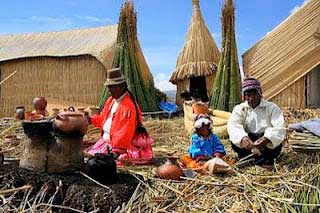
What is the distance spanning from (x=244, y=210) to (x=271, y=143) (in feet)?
3.77

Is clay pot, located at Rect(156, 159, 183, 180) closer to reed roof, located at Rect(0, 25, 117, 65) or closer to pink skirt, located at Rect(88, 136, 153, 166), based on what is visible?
pink skirt, located at Rect(88, 136, 153, 166)

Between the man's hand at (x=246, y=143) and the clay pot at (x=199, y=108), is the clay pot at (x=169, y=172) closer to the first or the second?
the man's hand at (x=246, y=143)

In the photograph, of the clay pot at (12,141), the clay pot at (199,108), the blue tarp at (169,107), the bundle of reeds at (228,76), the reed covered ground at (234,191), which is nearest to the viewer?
the reed covered ground at (234,191)

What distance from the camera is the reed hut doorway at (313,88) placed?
948 centimetres

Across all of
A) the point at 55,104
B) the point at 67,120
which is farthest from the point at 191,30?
the point at 67,120

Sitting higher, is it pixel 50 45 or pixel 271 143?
pixel 50 45

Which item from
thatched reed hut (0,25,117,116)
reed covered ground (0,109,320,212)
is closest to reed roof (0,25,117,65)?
thatched reed hut (0,25,117,116)

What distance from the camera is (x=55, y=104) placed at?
471 inches

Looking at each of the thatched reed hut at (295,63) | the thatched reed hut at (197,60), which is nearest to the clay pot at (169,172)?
the thatched reed hut at (295,63)

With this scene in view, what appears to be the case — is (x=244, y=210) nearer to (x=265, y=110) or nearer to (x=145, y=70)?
(x=265, y=110)

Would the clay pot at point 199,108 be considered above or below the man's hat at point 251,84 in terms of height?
below

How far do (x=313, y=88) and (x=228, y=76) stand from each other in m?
1.72

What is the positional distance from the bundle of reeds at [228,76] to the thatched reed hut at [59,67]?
10.1 ft

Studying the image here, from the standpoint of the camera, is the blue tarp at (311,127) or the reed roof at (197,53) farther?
the reed roof at (197,53)
